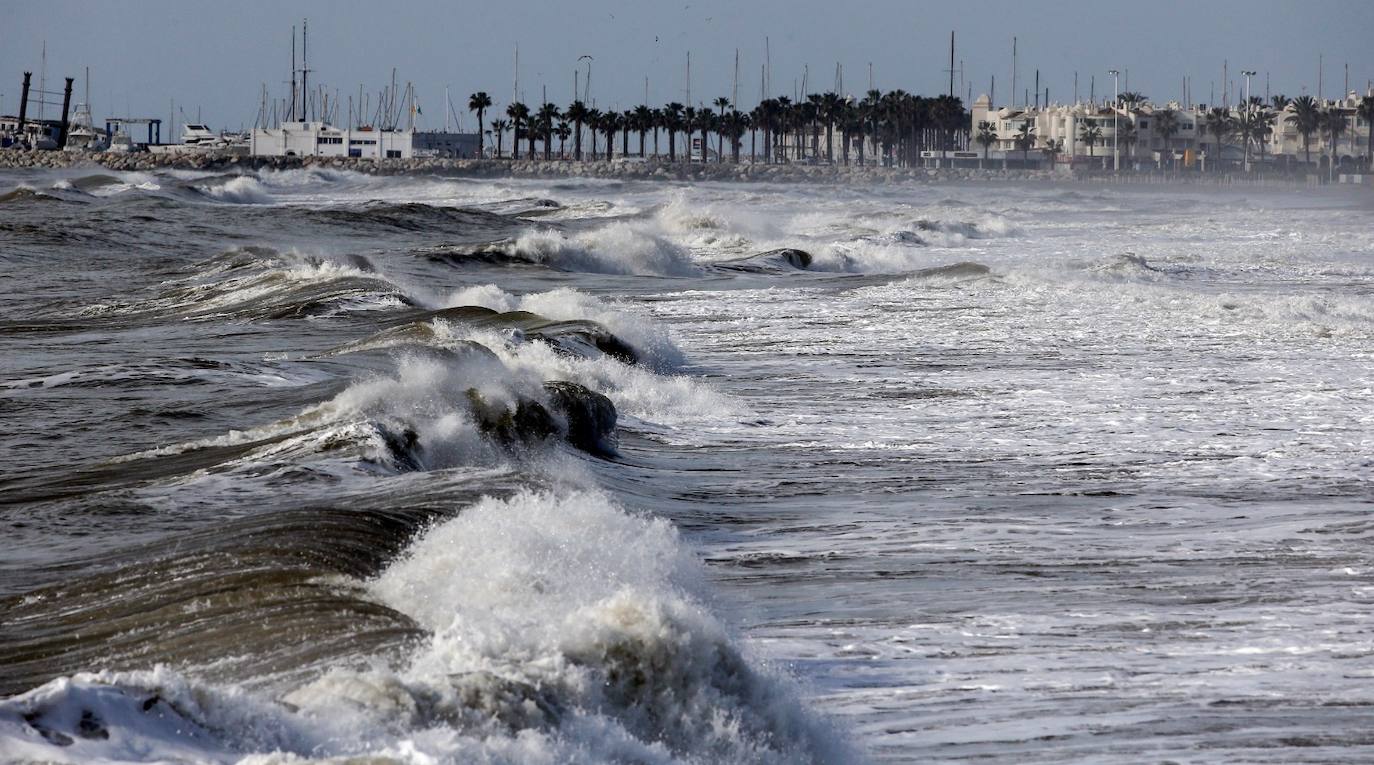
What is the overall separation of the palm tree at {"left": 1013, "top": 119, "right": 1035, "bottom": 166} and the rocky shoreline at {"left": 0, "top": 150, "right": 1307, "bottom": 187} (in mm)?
11219

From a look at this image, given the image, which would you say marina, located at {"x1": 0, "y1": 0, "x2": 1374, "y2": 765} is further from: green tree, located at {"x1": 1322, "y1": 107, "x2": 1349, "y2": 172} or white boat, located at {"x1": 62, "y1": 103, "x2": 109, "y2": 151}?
green tree, located at {"x1": 1322, "y1": 107, "x2": 1349, "y2": 172}

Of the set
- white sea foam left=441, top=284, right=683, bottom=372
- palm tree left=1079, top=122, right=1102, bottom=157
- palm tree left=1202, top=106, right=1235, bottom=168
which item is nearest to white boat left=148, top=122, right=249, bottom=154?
palm tree left=1079, top=122, right=1102, bottom=157

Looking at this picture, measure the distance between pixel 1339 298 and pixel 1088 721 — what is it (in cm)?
1959

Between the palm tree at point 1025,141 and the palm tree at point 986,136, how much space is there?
3.08m

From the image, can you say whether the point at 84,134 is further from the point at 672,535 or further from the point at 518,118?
the point at 672,535

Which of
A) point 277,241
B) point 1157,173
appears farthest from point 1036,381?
point 1157,173

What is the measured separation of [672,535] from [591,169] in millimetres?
120738

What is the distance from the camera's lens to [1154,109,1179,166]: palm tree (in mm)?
153250

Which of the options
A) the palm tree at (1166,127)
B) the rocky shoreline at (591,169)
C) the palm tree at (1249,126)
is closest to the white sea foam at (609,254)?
the rocky shoreline at (591,169)

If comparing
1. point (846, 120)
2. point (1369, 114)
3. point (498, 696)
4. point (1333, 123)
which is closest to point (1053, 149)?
A: point (846, 120)

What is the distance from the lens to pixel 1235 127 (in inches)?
6078

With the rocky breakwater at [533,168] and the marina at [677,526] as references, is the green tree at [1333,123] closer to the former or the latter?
the rocky breakwater at [533,168]

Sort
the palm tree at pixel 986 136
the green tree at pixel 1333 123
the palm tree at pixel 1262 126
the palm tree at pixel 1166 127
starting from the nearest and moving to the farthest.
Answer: the green tree at pixel 1333 123, the palm tree at pixel 1262 126, the palm tree at pixel 1166 127, the palm tree at pixel 986 136

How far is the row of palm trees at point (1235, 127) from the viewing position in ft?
487
